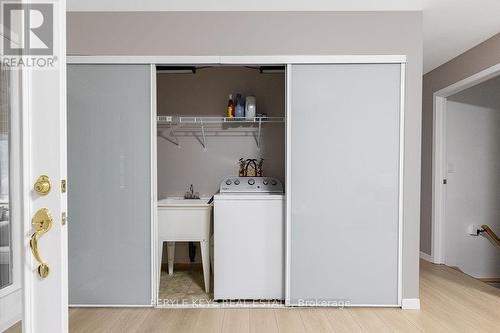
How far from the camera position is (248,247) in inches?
109

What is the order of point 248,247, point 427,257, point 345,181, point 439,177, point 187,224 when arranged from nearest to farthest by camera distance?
1. point 345,181
2. point 248,247
3. point 187,224
4. point 439,177
5. point 427,257

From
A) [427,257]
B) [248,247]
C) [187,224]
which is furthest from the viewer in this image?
[427,257]

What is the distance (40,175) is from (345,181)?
2.13 meters

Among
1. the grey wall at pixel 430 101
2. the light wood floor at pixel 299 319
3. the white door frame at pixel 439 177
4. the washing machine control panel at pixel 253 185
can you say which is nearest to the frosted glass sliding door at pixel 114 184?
the light wood floor at pixel 299 319

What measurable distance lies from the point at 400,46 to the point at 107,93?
7.79ft

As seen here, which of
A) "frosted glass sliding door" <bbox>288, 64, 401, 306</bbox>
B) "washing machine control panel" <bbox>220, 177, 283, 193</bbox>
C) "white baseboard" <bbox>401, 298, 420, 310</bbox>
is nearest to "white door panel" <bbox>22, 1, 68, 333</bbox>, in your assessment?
"frosted glass sliding door" <bbox>288, 64, 401, 306</bbox>

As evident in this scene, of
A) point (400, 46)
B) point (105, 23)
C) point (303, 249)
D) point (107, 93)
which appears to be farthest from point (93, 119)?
point (400, 46)

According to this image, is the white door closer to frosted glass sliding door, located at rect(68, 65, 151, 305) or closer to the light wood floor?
the light wood floor

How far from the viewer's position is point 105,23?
2688 millimetres

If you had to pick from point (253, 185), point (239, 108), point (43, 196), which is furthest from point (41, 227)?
point (239, 108)

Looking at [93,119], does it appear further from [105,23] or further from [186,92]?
[186,92]

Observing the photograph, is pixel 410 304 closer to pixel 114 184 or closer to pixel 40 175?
pixel 114 184

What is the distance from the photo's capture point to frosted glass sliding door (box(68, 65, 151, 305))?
266 centimetres

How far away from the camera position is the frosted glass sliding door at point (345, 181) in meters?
2.64
